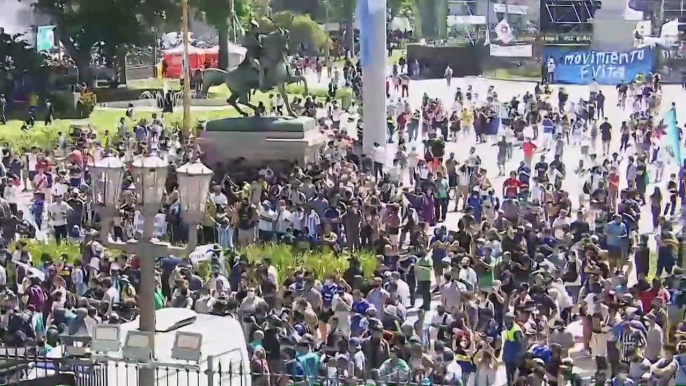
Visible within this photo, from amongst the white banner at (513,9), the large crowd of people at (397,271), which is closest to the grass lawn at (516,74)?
the white banner at (513,9)

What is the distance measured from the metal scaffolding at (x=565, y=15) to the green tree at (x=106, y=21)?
19.0 metres

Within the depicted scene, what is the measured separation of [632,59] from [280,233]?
22464 mm

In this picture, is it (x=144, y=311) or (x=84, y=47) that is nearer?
(x=144, y=311)

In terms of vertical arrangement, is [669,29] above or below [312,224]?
above

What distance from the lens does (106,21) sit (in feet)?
147

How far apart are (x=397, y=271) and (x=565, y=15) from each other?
43522 mm

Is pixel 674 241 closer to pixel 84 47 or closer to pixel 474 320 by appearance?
pixel 474 320

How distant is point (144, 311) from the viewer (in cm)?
846

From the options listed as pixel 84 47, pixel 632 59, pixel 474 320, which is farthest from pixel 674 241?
Answer: pixel 84 47

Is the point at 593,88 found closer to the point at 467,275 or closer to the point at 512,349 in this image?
the point at 467,275

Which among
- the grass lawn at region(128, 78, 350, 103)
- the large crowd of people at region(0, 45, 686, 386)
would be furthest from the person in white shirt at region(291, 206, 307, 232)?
the grass lawn at region(128, 78, 350, 103)

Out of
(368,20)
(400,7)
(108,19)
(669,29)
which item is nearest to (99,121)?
(108,19)

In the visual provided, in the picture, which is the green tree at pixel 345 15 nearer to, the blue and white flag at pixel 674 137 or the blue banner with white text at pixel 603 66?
the blue banner with white text at pixel 603 66

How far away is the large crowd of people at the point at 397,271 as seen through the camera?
11.8 m
